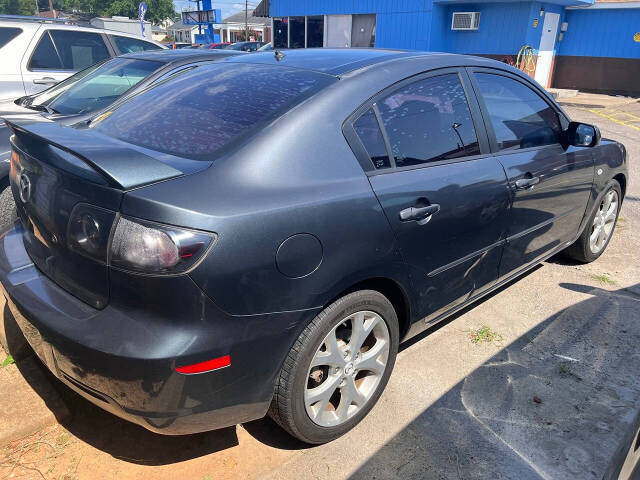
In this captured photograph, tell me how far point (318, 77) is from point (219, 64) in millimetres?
810

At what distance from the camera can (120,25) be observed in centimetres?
1233

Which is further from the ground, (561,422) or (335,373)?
(335,373)

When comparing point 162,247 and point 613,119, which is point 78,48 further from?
point 613,119

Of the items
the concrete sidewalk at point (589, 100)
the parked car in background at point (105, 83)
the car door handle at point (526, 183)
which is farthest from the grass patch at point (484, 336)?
the concrete sidewalk at point (589, 100)

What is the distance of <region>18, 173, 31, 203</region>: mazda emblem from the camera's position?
233 centimetres

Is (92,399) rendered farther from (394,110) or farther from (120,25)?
(120,25)

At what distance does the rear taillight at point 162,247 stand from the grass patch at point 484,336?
2148 millimetres

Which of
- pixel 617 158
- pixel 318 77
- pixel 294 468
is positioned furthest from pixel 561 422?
pixel 617 158

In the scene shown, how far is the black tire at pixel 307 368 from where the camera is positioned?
2.10m

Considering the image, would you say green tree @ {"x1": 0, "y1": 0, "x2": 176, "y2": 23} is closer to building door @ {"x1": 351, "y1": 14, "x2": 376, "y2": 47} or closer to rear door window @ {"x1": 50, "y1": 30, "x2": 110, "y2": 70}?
building door @ {"x1": 351, "y1": 14, "x2": 376, "y2": 47}

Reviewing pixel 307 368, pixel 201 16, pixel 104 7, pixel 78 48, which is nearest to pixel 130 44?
pixel 78 48

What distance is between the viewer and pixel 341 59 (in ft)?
8.82

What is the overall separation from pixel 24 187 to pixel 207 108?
2.95ft

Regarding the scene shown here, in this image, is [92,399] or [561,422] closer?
[92,399]
